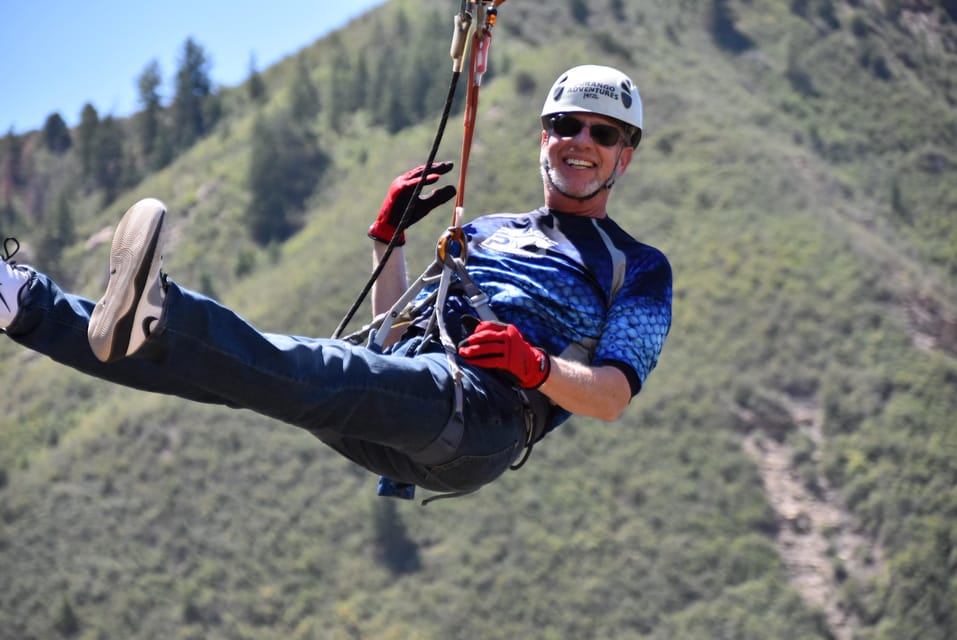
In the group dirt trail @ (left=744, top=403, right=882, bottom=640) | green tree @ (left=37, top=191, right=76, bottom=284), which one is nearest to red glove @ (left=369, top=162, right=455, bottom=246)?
dirt trail @ (left=744, top=403, right=882, bottom=640)

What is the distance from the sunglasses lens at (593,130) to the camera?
6.33 metres

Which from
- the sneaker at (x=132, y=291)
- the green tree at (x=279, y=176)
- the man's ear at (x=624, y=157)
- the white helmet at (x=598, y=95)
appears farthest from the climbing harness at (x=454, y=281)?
the green tree at (x=279, y=176)

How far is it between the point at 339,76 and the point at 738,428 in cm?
3703

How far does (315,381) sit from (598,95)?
215cm

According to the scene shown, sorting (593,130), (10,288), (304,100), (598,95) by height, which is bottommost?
(304,100)

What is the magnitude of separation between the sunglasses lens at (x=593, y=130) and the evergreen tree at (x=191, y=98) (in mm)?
71865

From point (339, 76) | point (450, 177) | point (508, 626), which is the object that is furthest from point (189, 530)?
point (339, 76)

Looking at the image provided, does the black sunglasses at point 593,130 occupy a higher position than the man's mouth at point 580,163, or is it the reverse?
the black sunglasses at point 593,130

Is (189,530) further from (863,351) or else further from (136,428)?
(863,351)

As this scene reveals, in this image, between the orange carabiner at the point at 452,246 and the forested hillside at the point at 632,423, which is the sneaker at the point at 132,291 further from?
the forested hillside at the point at 632,423

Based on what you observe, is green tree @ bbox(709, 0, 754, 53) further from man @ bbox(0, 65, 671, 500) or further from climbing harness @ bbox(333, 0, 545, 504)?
climbing harness @ bbox(333, 0, 545, 504)

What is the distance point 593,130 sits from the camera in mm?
6332

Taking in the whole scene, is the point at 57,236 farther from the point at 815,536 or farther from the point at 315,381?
the point at 315,381

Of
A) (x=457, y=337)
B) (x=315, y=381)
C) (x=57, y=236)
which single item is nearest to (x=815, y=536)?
(x=457, y=337)
